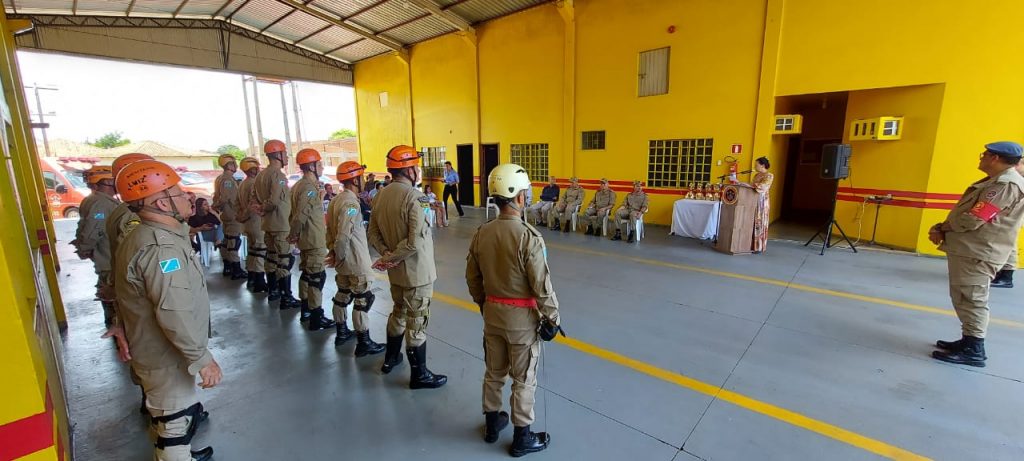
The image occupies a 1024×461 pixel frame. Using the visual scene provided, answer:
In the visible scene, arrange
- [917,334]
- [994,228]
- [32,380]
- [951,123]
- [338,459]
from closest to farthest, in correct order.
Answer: [32,380]
[338,459]
[994,228]
[917,334]
[951,123]

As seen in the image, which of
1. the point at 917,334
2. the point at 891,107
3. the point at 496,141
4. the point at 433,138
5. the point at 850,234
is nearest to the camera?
the point at 917,334

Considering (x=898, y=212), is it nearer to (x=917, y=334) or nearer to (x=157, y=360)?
(x=917, y=334)

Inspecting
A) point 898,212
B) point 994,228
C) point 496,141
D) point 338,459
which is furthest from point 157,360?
point 496,141

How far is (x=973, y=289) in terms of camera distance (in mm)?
3193

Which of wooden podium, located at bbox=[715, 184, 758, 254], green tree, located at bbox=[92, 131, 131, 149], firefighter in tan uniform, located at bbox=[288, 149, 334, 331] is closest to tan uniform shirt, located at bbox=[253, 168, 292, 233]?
firefighter in tan uniform, located at bbox=[288, 149, 334, 331]

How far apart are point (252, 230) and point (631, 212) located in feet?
20.1

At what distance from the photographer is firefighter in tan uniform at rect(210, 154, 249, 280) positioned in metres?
5.64

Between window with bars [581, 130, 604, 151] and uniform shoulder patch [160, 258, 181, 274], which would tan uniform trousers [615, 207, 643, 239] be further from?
uniform shoulder patch [160, 258, 181, 274]

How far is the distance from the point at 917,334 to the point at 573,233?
5576 millimetres

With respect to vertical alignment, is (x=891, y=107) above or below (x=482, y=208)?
above

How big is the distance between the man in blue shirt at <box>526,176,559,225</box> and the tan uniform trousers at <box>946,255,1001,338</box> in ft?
22.1

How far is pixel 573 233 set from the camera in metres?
8.68

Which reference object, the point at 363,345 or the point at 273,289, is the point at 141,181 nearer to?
the point at 363,345

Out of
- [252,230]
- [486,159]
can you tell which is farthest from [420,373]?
[486,159]
